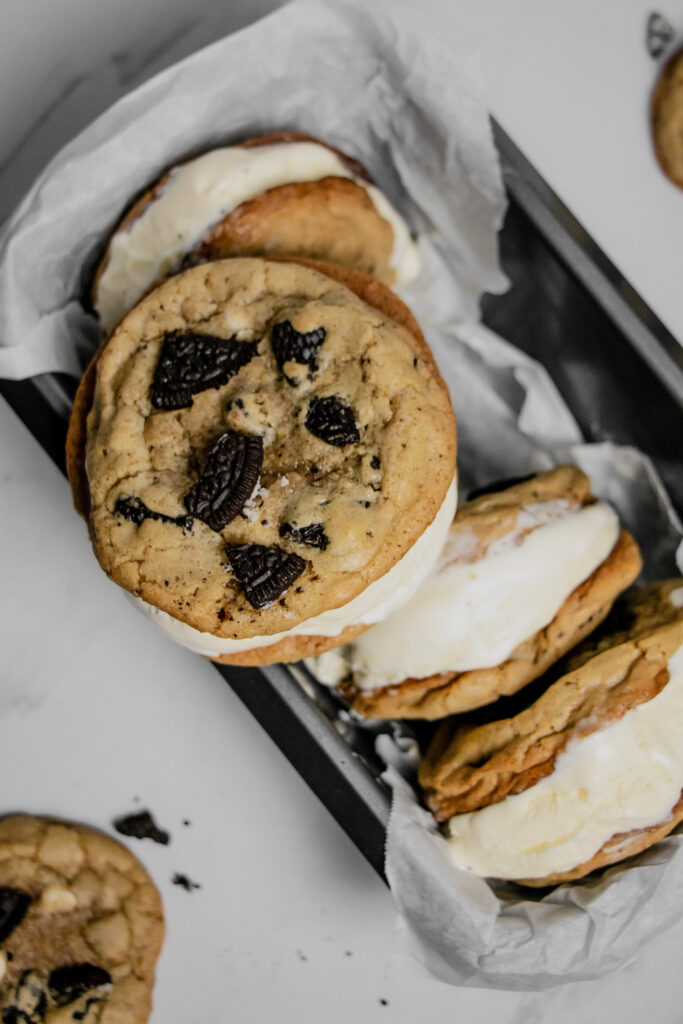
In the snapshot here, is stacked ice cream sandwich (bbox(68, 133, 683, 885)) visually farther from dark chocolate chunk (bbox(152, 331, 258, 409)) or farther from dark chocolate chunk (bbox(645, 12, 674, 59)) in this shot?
dark chocolate chunk (bbox(645, 12, 674, 59))

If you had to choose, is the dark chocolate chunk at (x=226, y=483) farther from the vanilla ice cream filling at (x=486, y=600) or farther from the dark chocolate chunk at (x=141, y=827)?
the dark chocolate chunk at (x=141, y=827)

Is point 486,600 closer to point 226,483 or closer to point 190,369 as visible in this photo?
point 226,483

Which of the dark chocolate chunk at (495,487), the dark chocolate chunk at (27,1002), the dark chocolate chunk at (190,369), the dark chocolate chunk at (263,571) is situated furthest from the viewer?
the dark chocolate chunk at (495,487)

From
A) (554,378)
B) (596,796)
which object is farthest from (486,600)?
(554,378)

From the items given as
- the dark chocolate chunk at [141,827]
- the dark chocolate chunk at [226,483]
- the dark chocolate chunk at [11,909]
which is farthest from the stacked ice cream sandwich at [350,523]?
the dark chocolate chunk at [11,909]

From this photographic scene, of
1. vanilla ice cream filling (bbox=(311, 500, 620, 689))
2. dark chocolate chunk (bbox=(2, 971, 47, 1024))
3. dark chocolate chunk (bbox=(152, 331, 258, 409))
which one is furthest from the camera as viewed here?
dark chocolate chunk (bbox=(2, 971, 47, 1024))

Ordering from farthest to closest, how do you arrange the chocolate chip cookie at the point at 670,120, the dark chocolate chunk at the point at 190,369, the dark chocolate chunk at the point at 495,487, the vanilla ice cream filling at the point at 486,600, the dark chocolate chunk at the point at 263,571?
the chocolate chip cookie at the point at 670,120 → the dark chocolate chunk at the point at 495,487 → the vanilla ice cream filling at the point at 486,600 → the dark chocolate chunk at the point at 190,369 → the dark chocolate chunk at the point at 263,571

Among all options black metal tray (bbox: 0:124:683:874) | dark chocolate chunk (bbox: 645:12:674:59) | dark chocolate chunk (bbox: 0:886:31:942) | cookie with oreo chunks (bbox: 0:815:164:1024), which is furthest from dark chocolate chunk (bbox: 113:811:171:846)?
dark chocolate chunk (bbox: 645:12:674:59)
